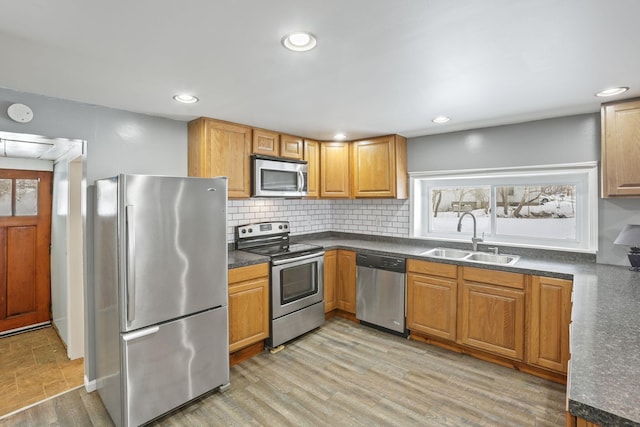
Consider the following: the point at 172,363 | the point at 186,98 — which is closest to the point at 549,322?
the point at 172,363

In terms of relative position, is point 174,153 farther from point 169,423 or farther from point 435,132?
point 435,132

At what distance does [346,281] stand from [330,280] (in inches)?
7.6

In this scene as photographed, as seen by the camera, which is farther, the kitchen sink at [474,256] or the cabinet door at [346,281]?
the cabinet door at [346,281]

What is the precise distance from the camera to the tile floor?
7.84 ft

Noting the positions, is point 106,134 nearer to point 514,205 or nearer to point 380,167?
point 380,167

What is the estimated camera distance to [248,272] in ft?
9.43

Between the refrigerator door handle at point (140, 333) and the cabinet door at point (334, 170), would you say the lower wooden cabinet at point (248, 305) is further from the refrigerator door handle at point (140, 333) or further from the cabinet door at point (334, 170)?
the cabinet door at point (334, 170)

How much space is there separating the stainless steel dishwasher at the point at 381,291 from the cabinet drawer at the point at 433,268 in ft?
0.31

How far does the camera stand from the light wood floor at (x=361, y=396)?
2125mm

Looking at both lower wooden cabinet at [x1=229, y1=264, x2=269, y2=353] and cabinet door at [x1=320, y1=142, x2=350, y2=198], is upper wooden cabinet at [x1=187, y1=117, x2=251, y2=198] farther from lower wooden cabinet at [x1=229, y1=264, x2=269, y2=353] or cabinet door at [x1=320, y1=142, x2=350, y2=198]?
cabinet door at [x1=320, y1=142, x2=350, y2=198]

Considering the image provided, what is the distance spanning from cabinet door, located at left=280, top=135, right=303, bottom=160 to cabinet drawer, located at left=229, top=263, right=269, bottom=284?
4.29 feet

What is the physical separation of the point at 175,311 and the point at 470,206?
313 centimetres

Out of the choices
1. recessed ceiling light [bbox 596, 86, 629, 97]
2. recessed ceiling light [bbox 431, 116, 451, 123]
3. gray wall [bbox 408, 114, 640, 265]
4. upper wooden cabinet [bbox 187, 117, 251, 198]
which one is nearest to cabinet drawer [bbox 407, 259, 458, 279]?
gray wall [bbox 408, 114, 640, 265]

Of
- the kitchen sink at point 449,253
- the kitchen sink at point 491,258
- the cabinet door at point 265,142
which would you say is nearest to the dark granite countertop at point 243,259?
the cabinet door at point 265,142
